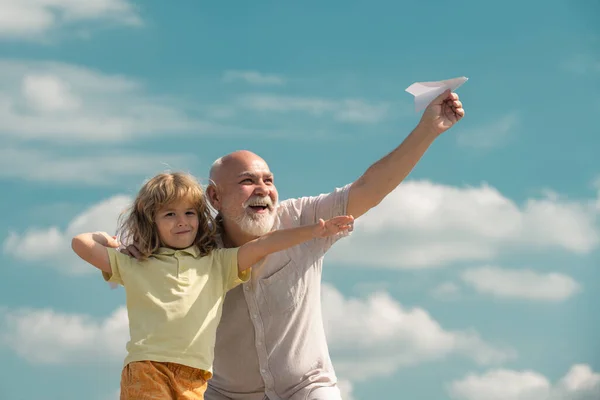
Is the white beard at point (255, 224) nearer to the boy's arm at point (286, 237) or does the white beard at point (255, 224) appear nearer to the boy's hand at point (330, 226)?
the boy's arm at point (286, 237)

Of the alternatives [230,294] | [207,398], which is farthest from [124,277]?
[207,398]

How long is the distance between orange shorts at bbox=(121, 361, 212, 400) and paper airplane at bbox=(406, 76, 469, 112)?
8.42 ft

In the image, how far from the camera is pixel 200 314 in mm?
5402

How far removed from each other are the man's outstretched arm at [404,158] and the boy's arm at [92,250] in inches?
71.7

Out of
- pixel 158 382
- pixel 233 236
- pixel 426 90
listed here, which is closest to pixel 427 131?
pixel 426 90

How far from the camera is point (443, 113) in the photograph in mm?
6285

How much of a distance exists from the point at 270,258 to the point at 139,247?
108 cm

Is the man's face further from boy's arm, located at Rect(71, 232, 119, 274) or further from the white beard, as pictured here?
boy's arm, located at Rect(71, 232, 119, 274)

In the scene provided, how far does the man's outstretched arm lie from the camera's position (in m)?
6.20

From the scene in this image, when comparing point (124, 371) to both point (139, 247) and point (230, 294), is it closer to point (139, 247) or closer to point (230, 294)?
point (139, 247)

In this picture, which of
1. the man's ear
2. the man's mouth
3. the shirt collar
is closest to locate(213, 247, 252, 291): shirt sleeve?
the shirt collar

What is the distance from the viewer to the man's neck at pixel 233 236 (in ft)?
20.5

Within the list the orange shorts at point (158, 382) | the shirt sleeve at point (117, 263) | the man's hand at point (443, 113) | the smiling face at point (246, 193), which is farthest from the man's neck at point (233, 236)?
the man's hand at point (443, 113)

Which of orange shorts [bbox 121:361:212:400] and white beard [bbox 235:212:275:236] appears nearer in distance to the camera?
orange shorts [bbox 121:361:212:400]
